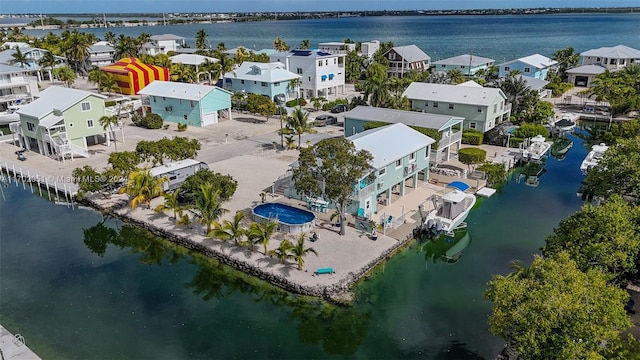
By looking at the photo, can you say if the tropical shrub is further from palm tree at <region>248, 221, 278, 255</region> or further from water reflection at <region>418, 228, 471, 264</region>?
palm tree at <region>248, 221, 278, 255</region>

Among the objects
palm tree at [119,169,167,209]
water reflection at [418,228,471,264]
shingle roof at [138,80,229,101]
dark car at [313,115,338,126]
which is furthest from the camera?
dark car at [313,115,338,126]

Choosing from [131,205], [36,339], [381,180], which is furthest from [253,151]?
[36,339]

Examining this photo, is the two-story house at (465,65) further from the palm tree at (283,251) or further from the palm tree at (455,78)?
the palm tree at (283,251)

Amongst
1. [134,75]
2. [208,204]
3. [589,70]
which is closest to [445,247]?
[208,204]

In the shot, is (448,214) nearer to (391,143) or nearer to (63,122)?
(391,143)

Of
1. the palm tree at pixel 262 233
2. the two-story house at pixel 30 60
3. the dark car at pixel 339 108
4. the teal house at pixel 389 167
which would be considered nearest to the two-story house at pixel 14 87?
the two-story house at pixel 30 60

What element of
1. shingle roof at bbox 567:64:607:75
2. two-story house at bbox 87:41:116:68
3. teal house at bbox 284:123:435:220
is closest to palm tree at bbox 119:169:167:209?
teal house at bbox 284:123:435:220
